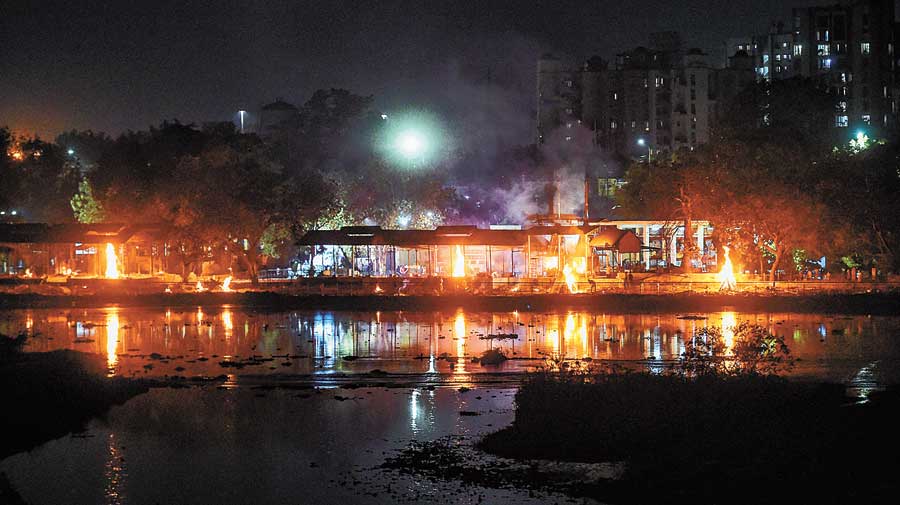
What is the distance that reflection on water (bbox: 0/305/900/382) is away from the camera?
108 feet

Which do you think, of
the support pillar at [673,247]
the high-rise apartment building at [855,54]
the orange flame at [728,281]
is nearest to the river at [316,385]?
the orange flame at [728,281]

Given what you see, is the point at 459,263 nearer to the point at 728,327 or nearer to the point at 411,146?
the point at 411,146

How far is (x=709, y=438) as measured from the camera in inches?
767

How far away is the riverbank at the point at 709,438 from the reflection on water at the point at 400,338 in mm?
8269

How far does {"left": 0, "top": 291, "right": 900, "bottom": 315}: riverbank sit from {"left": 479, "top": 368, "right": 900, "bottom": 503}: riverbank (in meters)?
29.5

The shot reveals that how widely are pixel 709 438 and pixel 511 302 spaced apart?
34817mm

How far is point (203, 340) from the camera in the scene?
39.8m

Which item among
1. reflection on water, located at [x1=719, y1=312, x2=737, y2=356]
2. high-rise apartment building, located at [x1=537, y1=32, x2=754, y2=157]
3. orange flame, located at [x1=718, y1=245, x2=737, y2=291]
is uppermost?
high-rise apartment building, located at [x1=537, y1=32, x2=754, y2=157]

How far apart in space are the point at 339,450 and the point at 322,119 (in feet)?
330

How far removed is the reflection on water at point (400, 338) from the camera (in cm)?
3294

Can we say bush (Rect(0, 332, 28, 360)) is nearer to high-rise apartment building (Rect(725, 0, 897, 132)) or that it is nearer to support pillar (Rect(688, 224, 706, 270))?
support pillar (Rect(688, 224, 706, 270))

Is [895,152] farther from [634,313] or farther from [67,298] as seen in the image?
[67,298]

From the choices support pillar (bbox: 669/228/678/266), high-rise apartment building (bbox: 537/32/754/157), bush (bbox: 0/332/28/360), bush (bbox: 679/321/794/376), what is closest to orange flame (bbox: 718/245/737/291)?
support pillar (bbox: 669/228/678/266)

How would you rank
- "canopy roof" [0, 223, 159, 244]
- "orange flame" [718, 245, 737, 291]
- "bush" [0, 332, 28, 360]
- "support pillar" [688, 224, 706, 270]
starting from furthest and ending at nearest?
"support pillar" [688, 224, 706, 270] → "canopy roof" [0, 223, 159, 244] → "orange flame" [718, 245, 737, 291] → "bush" [0, 332, 28, 360]
